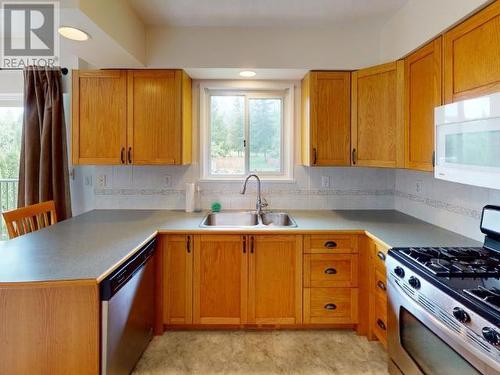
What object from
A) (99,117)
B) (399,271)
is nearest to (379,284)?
(399,271)

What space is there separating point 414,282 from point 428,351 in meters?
0.30

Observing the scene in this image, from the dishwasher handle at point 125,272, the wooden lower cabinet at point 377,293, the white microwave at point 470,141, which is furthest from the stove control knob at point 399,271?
the dishwasher handle at point 125,272

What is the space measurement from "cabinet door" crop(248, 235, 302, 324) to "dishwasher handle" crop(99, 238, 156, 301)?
2.41 ft

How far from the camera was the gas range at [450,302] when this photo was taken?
1.14m

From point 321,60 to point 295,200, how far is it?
4.16 ft

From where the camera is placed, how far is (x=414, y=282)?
1553mm

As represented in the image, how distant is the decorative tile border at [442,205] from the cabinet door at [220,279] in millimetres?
1468

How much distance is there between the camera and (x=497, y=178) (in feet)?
4.57

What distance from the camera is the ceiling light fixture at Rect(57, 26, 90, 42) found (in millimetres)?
1946

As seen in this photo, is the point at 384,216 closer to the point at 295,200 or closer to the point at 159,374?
the point at 295,200

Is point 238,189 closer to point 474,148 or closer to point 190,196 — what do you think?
point 190,196

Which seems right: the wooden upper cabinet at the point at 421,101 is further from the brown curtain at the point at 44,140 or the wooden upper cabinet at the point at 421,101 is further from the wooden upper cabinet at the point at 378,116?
the brown curtain at the point at 44,140

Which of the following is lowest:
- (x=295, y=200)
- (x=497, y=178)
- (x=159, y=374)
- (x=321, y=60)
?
(x=159, y=374)

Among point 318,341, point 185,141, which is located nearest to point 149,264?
point 185,141
